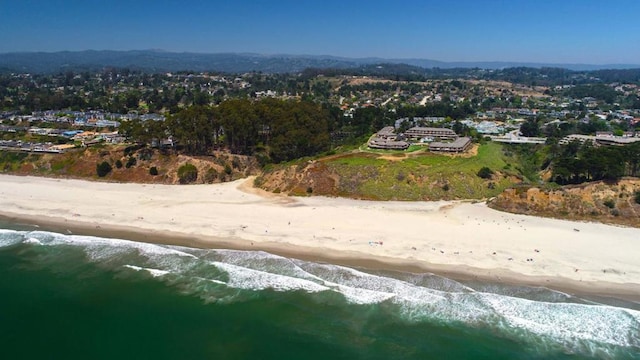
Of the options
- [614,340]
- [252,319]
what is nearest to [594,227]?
[614,340]

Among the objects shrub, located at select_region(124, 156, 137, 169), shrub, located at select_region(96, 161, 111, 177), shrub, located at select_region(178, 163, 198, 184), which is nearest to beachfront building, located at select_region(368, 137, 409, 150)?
shrub, located at select_region(178, 163, 198, 184)

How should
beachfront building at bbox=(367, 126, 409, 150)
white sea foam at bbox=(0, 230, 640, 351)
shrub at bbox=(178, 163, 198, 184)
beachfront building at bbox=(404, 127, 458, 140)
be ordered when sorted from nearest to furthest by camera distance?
white sea foam at bbox=(0, 230, 640, 351) < shrub at bbox=(178, 163, 198, 184) < beachfront building at bbox=(367, 126, 409, 150) < beachfront building at bbox=(404, 127, 458, 140)

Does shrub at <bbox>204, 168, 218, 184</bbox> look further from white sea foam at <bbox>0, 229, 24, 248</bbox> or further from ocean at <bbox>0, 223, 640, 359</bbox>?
ocean at <bbox>0, 223, 640, 359</bbox>

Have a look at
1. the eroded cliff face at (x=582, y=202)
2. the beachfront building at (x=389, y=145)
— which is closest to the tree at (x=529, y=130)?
the beachfront building at (x=389, y=145)

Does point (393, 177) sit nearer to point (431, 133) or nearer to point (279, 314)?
point (431, 133)

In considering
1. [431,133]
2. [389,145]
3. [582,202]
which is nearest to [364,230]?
[582,202]
